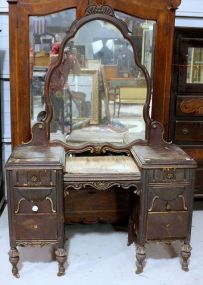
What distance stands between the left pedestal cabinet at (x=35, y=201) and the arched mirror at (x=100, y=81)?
413mm

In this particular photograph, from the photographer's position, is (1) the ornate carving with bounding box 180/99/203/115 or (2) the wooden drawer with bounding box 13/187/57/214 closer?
(2) the wooden drawer with bounding box 13/187/57/214

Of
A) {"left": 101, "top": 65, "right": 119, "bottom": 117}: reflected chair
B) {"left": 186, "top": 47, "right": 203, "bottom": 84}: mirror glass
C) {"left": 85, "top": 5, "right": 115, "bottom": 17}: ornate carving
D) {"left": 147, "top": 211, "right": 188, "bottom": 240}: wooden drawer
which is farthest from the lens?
{"left": 186, "top": 47, "right": 203, "bottom": 84}: mirror glass

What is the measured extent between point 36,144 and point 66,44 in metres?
0.71

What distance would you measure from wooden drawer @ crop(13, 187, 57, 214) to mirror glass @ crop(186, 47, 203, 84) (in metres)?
1.51

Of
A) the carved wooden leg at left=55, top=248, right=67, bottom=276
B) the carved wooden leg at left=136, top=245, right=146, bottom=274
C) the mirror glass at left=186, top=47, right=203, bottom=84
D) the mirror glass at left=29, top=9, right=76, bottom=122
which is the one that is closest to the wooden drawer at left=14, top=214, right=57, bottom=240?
the carved wooden leg at left=55, top=248, right=67, bottom=276

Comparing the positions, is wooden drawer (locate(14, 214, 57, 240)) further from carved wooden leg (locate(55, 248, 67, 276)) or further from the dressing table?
carved wooden leg (locate(55, 248, 67, 276))

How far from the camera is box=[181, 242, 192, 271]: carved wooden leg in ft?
7.90

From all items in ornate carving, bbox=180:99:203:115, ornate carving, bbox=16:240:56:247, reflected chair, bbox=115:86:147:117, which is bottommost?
ornate carving, bbox=16:240:56:247

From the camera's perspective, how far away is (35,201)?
88.2 inches

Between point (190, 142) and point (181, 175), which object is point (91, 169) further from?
point (190, 142)

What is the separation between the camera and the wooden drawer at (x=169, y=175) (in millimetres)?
2271

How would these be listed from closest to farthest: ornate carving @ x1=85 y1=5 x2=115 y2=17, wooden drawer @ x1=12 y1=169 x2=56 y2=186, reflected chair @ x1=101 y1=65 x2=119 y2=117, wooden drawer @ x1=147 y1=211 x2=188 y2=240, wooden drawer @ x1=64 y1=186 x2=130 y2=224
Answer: wooden drawer @ x1=12 y1=169 x2=56 y2=186, wooden drawer @ x1=147 y1=211 x2=188 y2=240, ornate carving @ x1=85 y1=5 x2=115 y2=17, reflected chair @ x1=101 y1=65 x2=119 y2=117, wooden drawer @ x1=64 y1=186 x2=130 y2=224

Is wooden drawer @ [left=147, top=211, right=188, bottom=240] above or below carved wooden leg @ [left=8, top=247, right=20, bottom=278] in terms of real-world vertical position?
above

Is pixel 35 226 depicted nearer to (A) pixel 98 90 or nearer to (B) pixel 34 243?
(B) pixel 34 243
